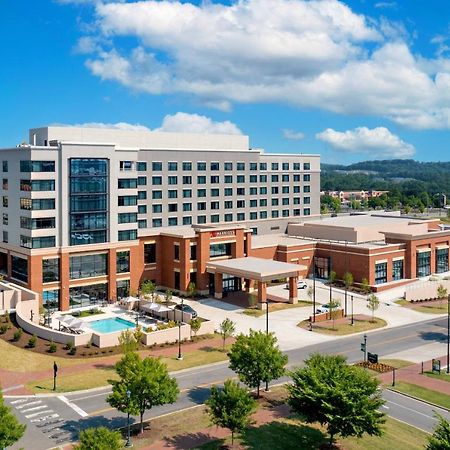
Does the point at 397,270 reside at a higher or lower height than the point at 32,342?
higher

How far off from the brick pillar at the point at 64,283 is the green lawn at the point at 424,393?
41415 mm

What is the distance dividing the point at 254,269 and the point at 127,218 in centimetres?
1821

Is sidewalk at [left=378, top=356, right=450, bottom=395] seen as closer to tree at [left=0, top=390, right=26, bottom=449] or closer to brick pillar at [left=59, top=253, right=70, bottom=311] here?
tree at [left=0, top=390, right=26, bottom=449]

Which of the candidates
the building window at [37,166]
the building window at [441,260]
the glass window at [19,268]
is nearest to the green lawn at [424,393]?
the glass window at [19,268]

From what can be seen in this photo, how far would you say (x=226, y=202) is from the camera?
3875 inches

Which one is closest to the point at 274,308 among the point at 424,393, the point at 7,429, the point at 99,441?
the point at 424,393

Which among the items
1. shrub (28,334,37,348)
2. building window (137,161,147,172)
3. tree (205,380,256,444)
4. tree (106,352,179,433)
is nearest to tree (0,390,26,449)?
tree (106,352,179,433)

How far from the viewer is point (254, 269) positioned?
7350 cm

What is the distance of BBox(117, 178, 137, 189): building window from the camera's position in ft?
247

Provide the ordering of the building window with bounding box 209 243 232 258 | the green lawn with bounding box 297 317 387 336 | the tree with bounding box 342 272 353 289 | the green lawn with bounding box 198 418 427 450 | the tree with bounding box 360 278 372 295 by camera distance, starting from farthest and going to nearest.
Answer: the tree with bounding box 360 278 372 295, the tree with bounding box 342 272 353 289, the building window with bounding box 209 243 232 258, the green lawn with bounding box 297 317 387 336, the green lawn with bounding box 198 418 427 450

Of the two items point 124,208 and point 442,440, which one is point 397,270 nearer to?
point 124,208

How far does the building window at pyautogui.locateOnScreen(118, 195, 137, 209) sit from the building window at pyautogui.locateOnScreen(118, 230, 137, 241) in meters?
3.63

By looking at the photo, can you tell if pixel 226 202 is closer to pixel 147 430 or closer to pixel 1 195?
pixel 1 195

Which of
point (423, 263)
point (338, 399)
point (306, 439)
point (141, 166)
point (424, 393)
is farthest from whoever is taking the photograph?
point (423, 263)
